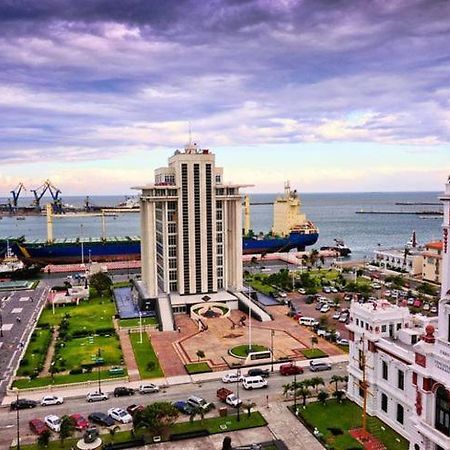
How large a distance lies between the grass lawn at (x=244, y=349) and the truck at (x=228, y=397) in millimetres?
10913

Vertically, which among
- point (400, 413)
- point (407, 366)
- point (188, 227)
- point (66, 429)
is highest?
point (188, 227)

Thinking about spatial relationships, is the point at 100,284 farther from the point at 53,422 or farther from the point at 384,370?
the point at 384,370

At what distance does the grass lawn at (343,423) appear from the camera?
3828 cm

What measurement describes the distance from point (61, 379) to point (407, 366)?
33.7 meters

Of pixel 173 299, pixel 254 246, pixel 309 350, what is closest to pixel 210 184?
pixel 173 299

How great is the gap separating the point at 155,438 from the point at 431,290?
62.7 m

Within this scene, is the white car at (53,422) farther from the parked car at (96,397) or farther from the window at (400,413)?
the window at (400,413)

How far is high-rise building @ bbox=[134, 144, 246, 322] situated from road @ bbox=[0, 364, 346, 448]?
1129 inches

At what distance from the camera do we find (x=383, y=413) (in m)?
41.8

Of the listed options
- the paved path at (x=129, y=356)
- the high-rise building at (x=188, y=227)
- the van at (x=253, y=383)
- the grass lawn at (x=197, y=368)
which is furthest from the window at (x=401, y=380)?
the high-rise building at (x=188, y=227)

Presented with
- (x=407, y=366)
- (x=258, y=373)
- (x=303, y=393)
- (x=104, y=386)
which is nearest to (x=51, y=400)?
(x=104, y=386)

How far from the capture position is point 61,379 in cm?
5234

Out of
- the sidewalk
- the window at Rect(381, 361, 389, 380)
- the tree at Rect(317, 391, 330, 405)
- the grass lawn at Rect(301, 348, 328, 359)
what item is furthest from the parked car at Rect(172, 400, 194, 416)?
the grass lawn at Rect(301, 348, 328, 359)

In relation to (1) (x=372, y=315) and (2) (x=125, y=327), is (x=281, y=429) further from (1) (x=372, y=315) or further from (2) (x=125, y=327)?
(2) (x=125, y=327)
